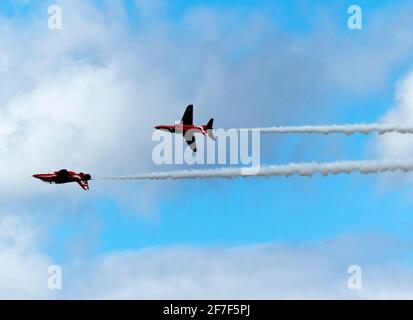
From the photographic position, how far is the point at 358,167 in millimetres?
172125

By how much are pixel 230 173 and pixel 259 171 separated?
4.70 metres

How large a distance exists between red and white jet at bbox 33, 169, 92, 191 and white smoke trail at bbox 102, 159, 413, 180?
811cm

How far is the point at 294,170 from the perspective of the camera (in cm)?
17500

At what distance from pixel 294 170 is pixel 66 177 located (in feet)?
120

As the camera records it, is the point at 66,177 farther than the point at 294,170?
Yes

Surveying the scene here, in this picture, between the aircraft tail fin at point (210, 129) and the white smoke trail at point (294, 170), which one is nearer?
the white smoke trail at point (294, 170)

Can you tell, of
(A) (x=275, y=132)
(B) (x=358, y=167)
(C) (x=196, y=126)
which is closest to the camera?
(B) (x=358, y=167)

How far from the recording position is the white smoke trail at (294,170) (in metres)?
169

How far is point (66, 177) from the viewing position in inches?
7402

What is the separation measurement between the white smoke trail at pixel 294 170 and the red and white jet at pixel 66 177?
8109mm

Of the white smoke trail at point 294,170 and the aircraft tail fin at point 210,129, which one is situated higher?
the aircraft tail fin at point 210,129
